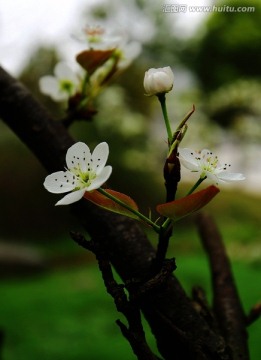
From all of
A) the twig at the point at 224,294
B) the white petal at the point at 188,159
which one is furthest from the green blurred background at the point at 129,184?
the white petal at the point at 188,159

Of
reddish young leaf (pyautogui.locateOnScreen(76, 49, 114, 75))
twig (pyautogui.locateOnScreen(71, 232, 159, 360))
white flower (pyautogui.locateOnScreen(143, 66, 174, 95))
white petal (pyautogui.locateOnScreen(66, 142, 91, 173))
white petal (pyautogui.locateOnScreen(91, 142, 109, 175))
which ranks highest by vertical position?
reddish young leaf (pyautogui.locateOnScreen(76, 49, 114, 75))

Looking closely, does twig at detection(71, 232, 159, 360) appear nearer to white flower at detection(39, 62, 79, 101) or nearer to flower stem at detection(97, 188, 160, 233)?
flower stem at detection(97, 188, 160, 233)

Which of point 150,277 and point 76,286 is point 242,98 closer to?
point 76,286

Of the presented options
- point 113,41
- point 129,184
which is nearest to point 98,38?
point 113,41

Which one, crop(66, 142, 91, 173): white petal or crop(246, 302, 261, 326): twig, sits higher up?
crop(66, 142, 91, 173): white petal

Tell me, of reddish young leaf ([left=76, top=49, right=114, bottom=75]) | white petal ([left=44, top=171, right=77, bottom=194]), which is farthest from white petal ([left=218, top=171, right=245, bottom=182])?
reddish young leaf ([left=76, top=49, right=114, bottom=75])

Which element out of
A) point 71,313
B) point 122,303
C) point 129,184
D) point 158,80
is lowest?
point 122,303

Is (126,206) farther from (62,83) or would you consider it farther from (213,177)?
(62,83)

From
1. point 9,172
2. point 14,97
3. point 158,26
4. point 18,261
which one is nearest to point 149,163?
point 9,172
